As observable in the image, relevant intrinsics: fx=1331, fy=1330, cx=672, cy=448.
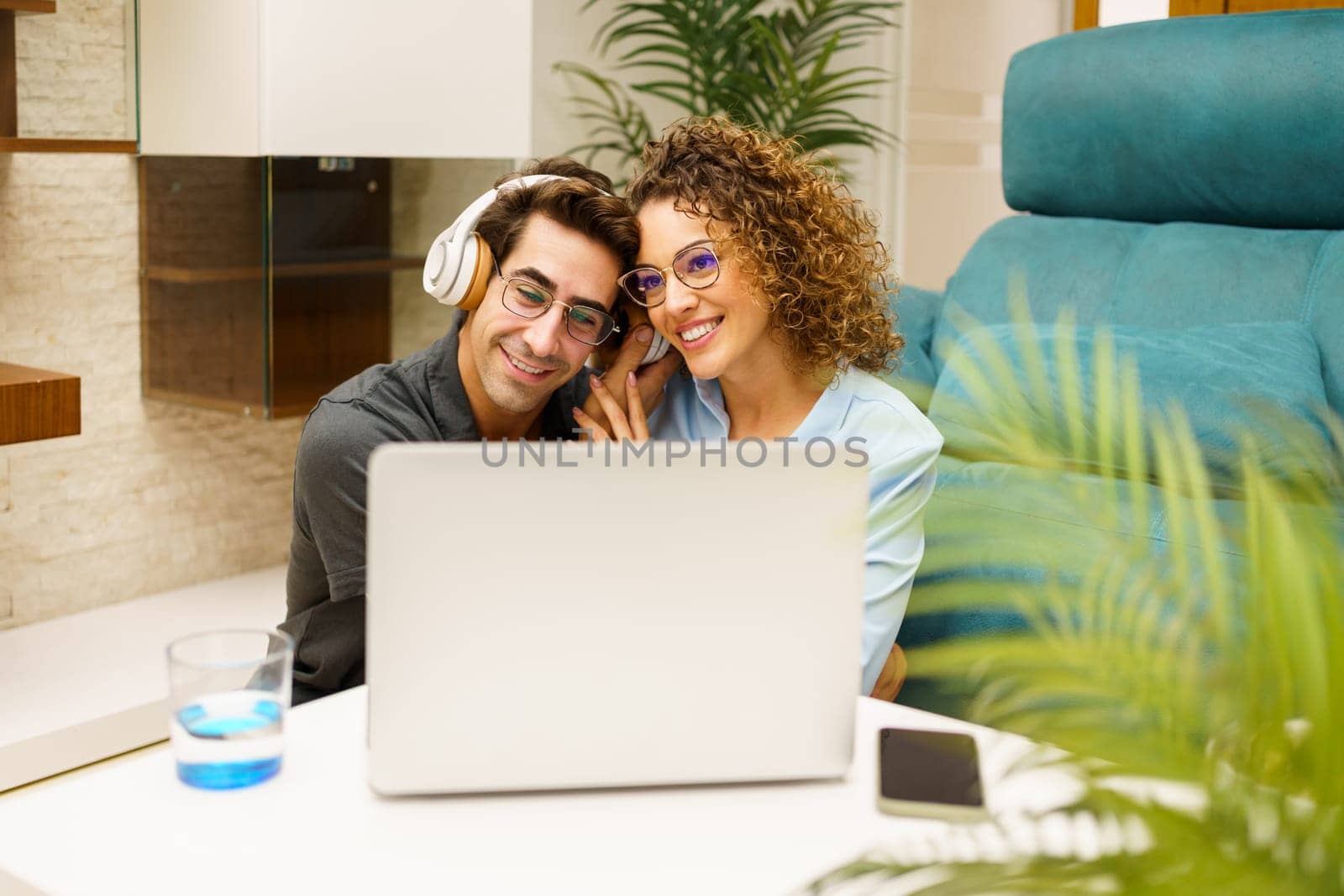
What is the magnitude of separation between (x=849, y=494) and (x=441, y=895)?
392 mm

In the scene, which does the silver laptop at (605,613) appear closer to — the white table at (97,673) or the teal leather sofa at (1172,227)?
the teal leather sofa at (1172,227)

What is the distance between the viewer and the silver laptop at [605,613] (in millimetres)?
925

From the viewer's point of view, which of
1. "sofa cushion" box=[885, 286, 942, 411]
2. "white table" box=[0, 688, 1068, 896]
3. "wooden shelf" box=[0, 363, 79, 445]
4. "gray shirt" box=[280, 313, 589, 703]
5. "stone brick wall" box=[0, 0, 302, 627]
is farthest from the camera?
"stone brick wall" box=[0, 0, 302, 627]

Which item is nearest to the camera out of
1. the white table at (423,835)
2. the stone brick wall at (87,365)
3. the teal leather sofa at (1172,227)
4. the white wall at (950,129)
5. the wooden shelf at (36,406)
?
the white table at (423,835)

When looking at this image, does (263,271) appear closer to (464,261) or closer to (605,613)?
(464,261)

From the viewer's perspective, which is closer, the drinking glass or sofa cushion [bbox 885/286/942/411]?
the drinking glass

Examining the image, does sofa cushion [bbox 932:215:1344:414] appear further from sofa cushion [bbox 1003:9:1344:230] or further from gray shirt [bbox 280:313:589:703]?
gray shirt [bbox 280:313:589:703]

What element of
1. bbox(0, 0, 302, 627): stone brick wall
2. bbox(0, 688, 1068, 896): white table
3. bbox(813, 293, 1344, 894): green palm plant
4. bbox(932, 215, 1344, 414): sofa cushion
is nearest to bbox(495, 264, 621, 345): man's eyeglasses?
bbox(932, 215, 1344, 414): sofa cushion

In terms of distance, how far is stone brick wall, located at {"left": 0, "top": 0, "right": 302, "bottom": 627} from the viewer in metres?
2.51

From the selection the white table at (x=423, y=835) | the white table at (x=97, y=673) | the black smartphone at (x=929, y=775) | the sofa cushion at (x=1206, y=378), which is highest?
the sofa cushion at (x=1206, y=378)

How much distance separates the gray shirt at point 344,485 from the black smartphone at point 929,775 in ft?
2.31

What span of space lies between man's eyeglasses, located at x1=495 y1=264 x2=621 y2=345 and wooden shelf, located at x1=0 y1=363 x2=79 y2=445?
2.91ft

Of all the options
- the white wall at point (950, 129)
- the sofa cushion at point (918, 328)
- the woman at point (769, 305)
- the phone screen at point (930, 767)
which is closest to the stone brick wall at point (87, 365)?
the woman at point (769, 305)

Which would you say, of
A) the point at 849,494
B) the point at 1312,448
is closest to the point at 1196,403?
the point at 849,494
